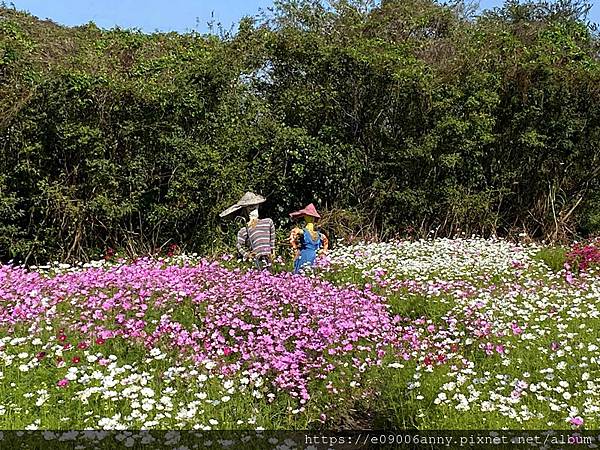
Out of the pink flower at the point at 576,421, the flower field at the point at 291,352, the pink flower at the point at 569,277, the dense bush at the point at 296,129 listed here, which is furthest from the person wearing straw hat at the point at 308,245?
the pink flower at the point at 576,421

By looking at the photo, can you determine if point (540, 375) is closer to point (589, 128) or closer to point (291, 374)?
point (291, 374)

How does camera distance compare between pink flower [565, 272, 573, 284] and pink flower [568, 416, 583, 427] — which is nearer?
pink flower [568, 416, 583, 427]

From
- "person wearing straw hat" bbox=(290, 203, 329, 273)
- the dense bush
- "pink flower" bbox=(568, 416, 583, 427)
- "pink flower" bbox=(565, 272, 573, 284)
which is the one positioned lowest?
"pink flower" bbox=(565, 272, 573, 284)

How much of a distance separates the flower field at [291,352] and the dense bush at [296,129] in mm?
2447

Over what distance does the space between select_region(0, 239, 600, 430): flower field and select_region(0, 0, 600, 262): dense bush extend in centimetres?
245

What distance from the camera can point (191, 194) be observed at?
32.0 ft

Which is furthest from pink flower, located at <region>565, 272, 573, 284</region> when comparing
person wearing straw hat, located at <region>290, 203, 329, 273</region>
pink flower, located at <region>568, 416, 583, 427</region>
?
pink flower, located at <region>568, 416, 583, 427</region>

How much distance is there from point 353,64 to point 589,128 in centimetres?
432

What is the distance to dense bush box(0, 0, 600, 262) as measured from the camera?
928cm

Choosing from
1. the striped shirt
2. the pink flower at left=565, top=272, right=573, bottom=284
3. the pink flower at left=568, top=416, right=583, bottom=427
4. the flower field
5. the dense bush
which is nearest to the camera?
the pink flower at left=568, top=416, right=583, bottom=427

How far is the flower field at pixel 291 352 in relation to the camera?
4262 mm

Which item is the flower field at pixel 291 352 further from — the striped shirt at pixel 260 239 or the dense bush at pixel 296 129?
the dense bush at pixel 296 129

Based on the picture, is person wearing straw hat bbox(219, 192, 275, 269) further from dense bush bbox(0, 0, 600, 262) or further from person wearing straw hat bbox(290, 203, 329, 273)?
dense bush bbox(0, 0, 600, 262)

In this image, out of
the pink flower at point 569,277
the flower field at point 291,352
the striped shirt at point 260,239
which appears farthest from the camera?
the striped shirt at point 260,239
